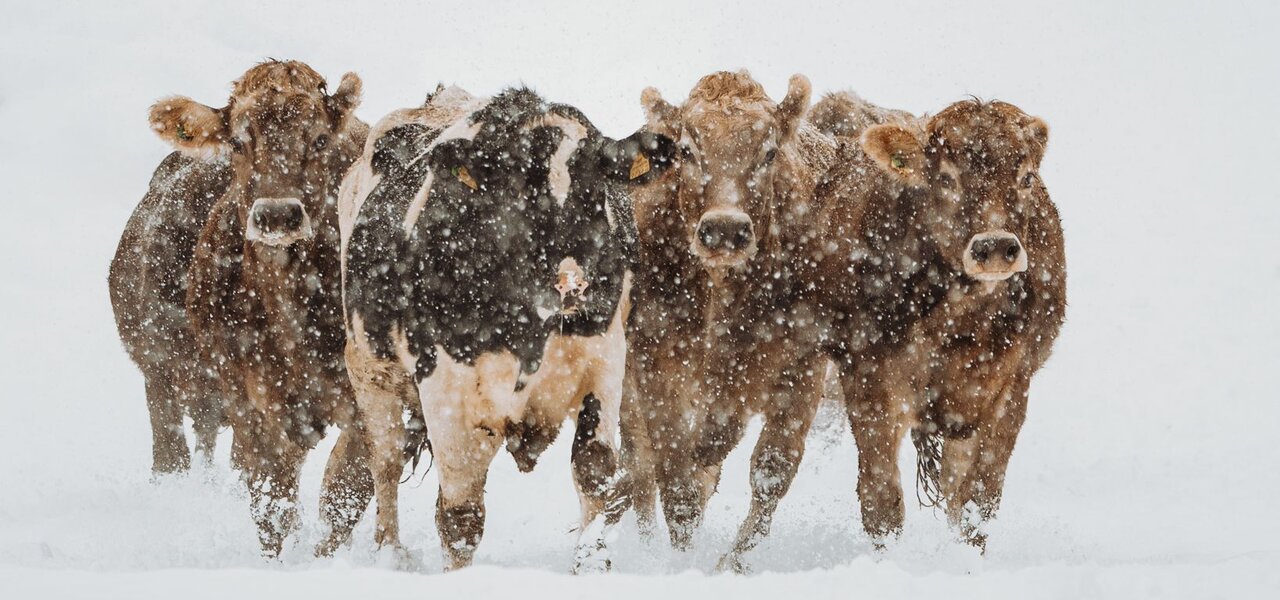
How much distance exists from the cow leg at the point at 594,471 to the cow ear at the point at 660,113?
1953 mm

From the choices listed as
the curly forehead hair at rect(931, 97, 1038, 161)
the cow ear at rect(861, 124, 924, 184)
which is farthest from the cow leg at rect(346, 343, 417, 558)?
the curly forehead hair at rect(931, 97, 1038, 161)

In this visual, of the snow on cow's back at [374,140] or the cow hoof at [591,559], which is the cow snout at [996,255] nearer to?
the cow hoof at [591,559]

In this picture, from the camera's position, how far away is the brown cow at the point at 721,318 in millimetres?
6539

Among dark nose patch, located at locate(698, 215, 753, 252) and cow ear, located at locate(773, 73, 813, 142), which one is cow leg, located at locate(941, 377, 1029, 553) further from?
cow ear, located at locate(773, 73, 813, 142)

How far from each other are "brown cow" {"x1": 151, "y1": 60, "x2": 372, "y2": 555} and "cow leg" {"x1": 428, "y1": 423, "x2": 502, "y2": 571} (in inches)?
52.7

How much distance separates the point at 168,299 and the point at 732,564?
11.9ft

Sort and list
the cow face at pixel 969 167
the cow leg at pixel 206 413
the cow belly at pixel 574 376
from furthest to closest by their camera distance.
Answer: the cow leg at pixel 206 413 < the cow face at pixel 969 167 < the cow belly at pixel 574 376

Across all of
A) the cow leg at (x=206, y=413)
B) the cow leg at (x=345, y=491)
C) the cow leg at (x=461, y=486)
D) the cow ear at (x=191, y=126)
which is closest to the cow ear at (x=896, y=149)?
the cow leg at (x=461, y=486)

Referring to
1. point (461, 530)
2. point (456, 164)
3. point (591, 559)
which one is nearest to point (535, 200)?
point (456, 164)

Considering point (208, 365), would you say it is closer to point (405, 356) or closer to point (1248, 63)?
point (405, 356)

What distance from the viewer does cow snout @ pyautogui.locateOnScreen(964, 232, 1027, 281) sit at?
5645 mm

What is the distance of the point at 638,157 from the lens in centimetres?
545

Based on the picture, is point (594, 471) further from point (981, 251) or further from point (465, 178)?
point (981, 251)

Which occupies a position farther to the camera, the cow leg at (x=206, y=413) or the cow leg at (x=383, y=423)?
the cow leg at (x=206, y=413)
